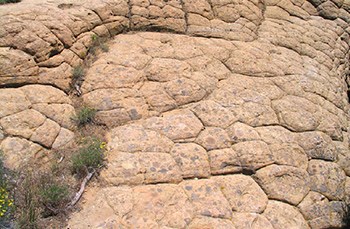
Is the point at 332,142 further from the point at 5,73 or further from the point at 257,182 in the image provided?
the point at 5,73

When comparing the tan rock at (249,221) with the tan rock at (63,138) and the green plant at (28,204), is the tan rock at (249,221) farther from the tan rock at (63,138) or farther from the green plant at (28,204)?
the tan rock at (63,138)

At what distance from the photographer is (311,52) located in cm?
627

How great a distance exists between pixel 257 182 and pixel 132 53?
2377mm

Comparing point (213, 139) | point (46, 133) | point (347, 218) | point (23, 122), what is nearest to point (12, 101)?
point (23, 122)

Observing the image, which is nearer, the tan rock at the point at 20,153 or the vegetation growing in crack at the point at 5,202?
the vegetation growing in crack at the point at 5,202

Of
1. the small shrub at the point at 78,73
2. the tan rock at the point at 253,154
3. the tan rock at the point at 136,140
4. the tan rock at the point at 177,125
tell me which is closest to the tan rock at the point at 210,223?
the tan rock at the point at 253,154

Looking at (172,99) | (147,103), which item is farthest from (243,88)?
(147,103)

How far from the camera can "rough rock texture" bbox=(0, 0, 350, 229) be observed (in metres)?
3.64

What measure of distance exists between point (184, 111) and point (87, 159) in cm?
130

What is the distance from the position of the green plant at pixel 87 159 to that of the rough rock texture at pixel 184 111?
11cm

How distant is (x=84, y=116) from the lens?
4.26 metres

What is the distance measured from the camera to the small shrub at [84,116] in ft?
13.9

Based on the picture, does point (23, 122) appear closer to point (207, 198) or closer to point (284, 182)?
point (207, 198)

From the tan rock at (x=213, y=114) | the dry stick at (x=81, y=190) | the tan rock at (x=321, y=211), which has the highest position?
the tan rock at (x=213, y=114)
